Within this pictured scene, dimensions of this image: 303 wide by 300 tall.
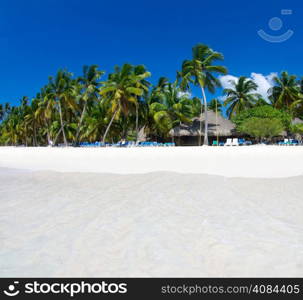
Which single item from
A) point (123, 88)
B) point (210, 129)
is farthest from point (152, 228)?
point (210, 129)

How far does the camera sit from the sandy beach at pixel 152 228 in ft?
7.80

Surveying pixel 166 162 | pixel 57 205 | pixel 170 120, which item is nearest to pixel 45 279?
pixel 57 205

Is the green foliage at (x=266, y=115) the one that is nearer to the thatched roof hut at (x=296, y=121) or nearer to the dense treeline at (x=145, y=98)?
the dense treeline at (x=145, y=98)

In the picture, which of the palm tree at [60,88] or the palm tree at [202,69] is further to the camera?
the palm tree at [60,88]

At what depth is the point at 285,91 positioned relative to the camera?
31484mm

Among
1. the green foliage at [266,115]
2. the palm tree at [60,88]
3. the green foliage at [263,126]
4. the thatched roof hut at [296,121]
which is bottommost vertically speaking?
the green foliage at [263,126]

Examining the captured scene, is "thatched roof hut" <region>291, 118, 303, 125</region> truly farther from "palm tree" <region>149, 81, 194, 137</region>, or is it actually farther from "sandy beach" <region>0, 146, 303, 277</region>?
"sandy beach" <region>0, 146, 303, 277</region>

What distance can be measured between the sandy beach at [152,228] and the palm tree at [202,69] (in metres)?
19.5

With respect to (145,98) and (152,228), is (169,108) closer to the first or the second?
(145,98)

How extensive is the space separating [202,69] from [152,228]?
24.3 metres

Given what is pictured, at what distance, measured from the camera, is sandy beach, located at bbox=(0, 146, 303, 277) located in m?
2.38

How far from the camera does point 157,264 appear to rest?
7.88 feet

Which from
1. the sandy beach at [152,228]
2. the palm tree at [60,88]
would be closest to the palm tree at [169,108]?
the palm tree at [60,88]

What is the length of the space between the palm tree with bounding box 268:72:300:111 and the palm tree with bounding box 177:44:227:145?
11.5m
